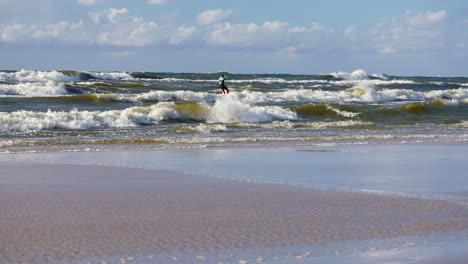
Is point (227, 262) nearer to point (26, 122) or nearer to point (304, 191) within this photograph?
point (304, 191)

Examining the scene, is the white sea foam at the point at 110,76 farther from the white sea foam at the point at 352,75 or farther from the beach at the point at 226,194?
the beach at the point at 226,194

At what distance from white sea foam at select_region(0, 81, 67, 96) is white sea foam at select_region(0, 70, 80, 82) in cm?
1294

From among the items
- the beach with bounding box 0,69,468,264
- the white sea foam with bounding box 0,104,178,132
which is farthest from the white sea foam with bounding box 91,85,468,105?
the beach with bounding box 0,69,468,264

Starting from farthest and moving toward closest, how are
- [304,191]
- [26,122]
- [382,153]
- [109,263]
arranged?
[26,122]
[382,153]
[304,191]
[109,263]

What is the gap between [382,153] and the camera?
14000 millimetres

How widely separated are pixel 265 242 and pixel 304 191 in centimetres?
284

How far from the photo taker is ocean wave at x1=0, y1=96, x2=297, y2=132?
1966 centimetres

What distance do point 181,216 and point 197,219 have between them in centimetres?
21

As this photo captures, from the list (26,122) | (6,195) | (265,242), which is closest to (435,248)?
(265,242)

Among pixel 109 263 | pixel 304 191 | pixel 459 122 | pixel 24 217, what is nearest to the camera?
pixel 109 263

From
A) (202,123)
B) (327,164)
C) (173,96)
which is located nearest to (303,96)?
(173,96)

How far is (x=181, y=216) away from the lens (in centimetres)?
Answer: 728

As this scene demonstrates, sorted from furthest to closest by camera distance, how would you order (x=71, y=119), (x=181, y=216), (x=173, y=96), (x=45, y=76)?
1. (x=45, y=76)
2. (x=173, y=96)
3. (x=71, y=119)
4. (x=181, y=216)

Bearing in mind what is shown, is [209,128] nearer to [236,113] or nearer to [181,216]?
[236,113]
